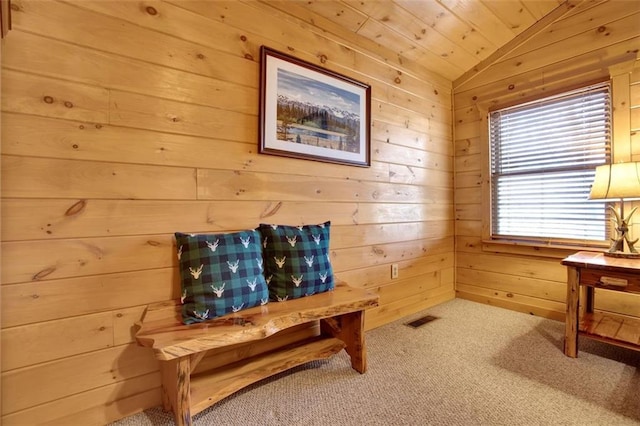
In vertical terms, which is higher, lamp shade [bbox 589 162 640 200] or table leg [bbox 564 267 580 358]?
lamp shade [bbox 589 162 640 200]

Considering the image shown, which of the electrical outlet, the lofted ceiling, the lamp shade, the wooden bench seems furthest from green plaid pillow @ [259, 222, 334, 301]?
the lamp shade

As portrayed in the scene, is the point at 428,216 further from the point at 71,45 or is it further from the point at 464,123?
the point at 71,45

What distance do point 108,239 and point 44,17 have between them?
918 mm

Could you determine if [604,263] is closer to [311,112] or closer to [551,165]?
[551,165]

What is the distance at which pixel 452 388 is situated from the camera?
150 centimetres

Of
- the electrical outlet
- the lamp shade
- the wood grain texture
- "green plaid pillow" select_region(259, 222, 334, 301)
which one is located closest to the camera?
the wood grain texture

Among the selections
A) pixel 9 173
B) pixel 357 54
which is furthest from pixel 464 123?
pixel 9 173

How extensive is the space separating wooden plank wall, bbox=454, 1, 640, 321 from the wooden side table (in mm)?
448

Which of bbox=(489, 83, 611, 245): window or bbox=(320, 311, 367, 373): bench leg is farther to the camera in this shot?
bbox=(489, 83, 611, 245): window

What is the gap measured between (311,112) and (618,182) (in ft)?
6.30

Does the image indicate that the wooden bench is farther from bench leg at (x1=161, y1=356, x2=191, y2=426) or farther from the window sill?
the window sill

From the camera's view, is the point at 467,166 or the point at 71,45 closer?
the point at 71,45

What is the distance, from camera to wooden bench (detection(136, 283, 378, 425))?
113 cm

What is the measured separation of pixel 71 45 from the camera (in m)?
1.21
